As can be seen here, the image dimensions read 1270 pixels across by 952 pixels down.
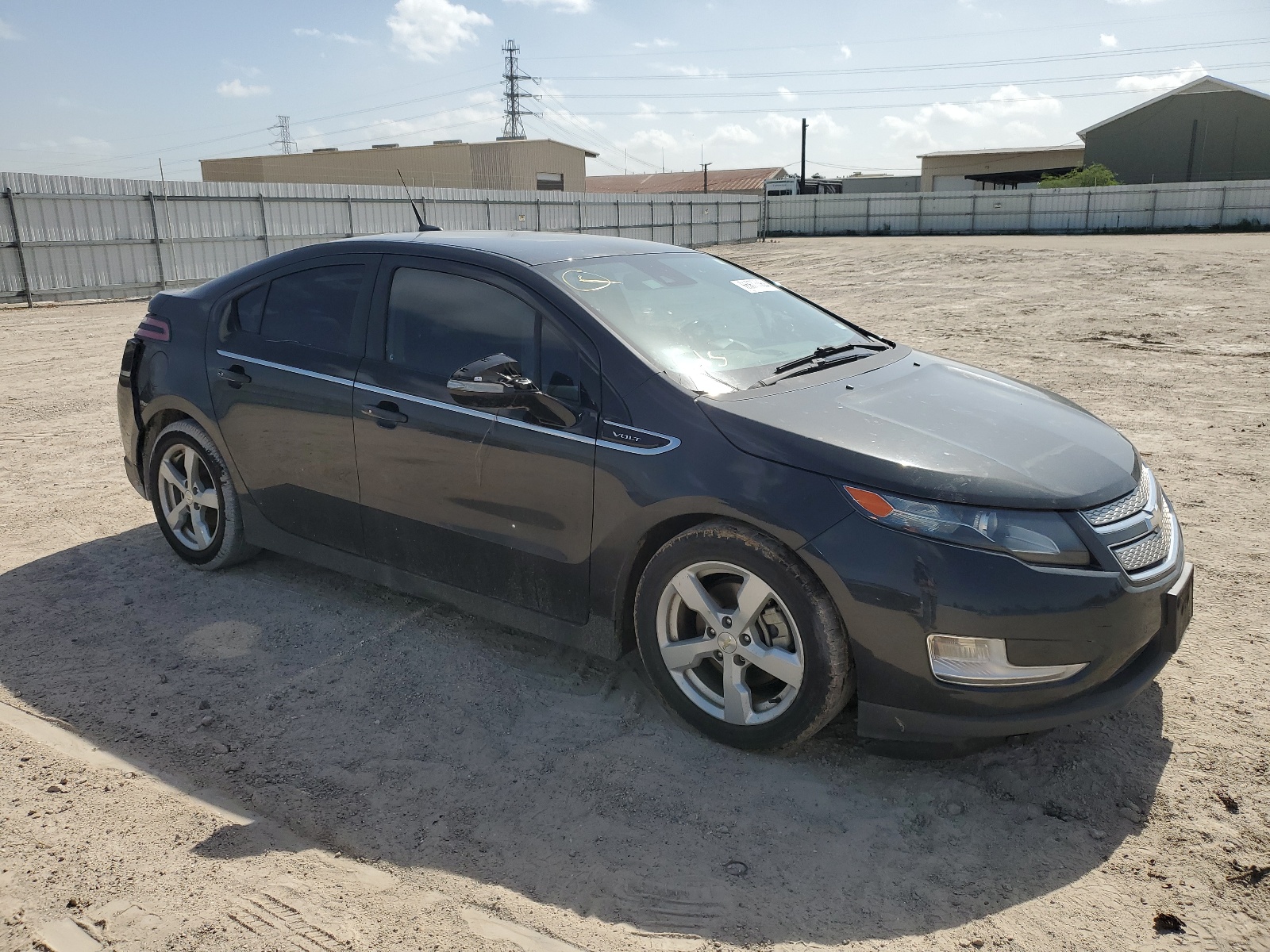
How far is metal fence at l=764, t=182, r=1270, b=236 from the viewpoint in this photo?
40.9 m

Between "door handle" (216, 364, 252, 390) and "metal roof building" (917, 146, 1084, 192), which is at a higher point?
"metal roof building" (917, 146, 1084, 192)

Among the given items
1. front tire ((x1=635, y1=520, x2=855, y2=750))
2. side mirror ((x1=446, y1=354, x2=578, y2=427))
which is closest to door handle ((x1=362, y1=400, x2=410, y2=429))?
side mirror ((x1=446, y1=354, x2=578, y2=427))

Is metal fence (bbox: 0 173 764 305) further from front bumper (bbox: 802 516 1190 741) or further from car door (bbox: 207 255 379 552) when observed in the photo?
front bumper (bbox: 802 516 1190 741)

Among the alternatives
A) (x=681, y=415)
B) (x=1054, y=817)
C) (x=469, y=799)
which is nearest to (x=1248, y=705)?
(x=1054, y=817)

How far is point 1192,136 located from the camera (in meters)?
50.6

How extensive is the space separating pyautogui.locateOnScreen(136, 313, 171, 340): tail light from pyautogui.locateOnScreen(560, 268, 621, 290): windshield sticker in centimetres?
230

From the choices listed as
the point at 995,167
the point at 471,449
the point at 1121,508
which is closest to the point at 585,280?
the point at 471,449

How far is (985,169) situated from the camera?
62.6 metres

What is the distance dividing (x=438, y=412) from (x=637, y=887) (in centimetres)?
191

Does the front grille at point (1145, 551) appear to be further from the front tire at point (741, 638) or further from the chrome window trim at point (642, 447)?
the chrome window trim at point (642, 447)

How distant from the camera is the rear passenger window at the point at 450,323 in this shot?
11.8 ft

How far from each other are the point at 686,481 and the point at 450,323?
1.30m

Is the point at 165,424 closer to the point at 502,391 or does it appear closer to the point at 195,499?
the point at 195,499

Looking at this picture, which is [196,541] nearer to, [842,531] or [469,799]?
[469,799]
